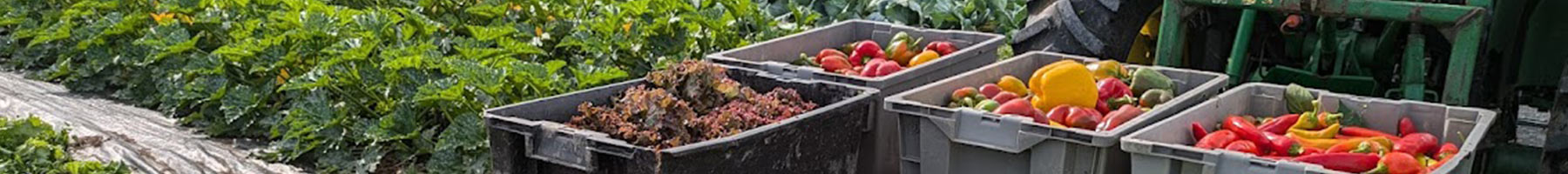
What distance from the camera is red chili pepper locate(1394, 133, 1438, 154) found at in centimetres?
425

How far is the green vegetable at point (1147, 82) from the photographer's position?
16.4 ft

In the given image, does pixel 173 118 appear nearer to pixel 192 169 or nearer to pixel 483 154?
pixel 192 169

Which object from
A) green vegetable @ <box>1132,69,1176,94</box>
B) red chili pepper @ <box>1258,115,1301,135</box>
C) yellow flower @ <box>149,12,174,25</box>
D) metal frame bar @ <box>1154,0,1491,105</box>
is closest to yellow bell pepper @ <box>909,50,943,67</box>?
green vegetable @ <box>1132,69,1176,94</box>

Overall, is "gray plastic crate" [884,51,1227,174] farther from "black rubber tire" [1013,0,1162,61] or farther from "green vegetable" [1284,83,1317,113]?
"black rubber tire" [1013,0,1162,61]

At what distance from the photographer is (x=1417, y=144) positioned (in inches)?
169

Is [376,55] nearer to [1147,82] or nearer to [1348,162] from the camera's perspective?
[1147,82]

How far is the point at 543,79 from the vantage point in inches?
233

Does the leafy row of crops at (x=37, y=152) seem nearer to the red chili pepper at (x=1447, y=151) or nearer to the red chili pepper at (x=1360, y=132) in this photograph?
the red chili pepper at (x=1360, y=132)

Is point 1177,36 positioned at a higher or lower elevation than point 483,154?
higher

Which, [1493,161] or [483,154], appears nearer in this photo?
[1493,161]

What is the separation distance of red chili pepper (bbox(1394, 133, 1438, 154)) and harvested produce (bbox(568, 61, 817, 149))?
141 centimetres

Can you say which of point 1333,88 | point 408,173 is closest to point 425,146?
point 408,173

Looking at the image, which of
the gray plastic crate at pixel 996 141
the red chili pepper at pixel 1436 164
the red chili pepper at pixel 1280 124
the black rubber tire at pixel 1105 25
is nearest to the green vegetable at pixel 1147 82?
the gray plastic crate at pixel 996 141

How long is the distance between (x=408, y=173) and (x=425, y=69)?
0.45 meters
